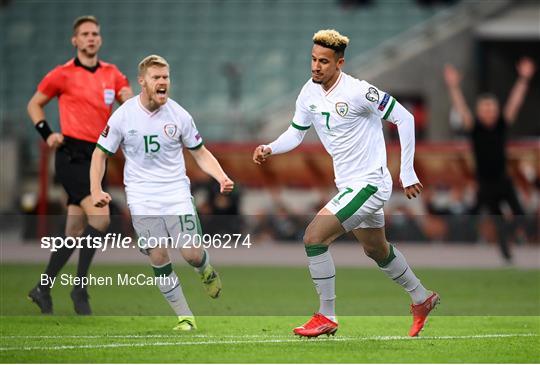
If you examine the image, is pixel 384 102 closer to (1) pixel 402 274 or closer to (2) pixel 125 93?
(1) pixel 402 274

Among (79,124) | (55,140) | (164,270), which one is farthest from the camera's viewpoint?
(79,124)

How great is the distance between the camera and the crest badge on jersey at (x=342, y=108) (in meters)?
9.05

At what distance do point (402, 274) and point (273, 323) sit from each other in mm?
1542

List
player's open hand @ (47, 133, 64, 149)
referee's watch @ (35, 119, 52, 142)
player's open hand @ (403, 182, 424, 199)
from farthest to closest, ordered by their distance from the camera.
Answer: referee's watch @ (35, 119, 52, 142) < player's open hand @ (47, 133, 64, 149) < player's open hand @ (403, 182, 424, 199)

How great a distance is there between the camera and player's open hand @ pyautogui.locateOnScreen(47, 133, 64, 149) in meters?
11.1

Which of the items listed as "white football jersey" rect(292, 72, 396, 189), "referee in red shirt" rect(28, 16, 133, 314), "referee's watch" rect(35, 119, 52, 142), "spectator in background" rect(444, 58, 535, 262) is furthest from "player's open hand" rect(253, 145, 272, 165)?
"spectator in background" rect(444, 58, 535, 262)

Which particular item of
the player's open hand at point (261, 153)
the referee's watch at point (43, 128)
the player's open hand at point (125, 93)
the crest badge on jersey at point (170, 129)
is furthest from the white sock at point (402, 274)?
the referee's watch at point (43, 128)

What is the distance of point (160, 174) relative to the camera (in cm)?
982

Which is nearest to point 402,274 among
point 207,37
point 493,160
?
point 493,160

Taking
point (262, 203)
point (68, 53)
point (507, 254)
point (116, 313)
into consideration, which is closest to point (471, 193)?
point (262, 203)

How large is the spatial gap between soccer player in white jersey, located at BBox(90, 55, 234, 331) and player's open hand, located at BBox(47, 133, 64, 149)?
1405 millimetres

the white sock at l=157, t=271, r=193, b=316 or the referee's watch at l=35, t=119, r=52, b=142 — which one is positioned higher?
the referee's watch at l=35, t=119, r=52, b=142

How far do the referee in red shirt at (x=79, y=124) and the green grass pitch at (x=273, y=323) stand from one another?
1.52 ft

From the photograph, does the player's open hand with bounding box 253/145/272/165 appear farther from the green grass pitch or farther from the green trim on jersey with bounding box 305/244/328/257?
the green grass pitch
